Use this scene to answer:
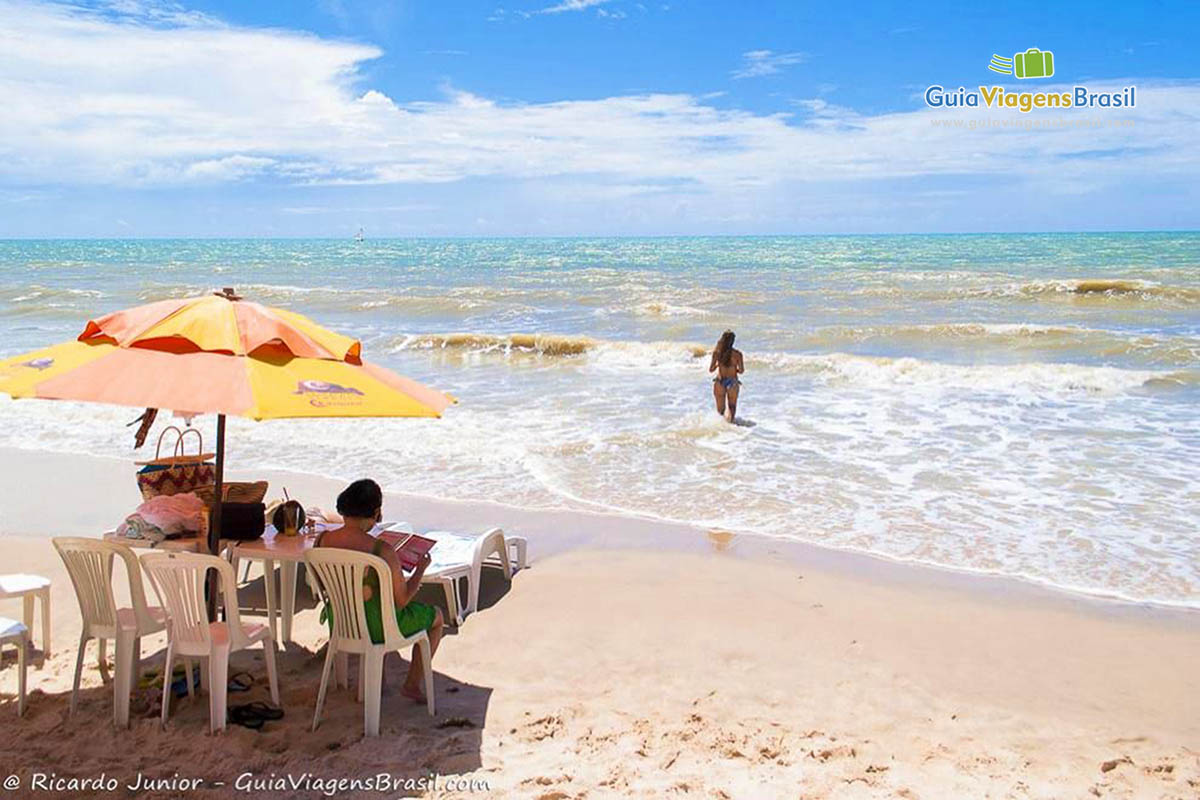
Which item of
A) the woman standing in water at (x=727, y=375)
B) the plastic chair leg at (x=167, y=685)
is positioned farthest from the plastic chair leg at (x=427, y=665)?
the woman standing in water at (x=727, y=375)

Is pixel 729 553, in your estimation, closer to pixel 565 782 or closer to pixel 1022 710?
pixel 1022 710

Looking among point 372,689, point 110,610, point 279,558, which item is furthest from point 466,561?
point 110,610

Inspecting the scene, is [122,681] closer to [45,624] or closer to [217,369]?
[45,624]

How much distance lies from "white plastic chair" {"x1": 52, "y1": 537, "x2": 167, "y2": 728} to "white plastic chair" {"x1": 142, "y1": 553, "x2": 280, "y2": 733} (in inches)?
5.5

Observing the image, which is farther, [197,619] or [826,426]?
[826,426]

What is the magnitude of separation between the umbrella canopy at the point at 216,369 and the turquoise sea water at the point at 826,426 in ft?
14.1

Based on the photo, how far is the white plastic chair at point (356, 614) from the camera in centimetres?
432

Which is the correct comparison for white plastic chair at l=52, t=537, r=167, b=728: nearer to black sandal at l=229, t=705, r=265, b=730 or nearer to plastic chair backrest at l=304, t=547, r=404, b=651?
black sandal at l=229, t=705, r=265, b=730

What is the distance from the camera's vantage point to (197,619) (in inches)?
171

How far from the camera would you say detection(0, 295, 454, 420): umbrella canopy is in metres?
4.03

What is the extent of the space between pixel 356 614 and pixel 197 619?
681mm

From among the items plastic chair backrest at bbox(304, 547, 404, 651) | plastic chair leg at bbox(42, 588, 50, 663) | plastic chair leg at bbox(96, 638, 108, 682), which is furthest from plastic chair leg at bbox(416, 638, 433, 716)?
plastic chair leg at bbox(42, 588, 50, 663)

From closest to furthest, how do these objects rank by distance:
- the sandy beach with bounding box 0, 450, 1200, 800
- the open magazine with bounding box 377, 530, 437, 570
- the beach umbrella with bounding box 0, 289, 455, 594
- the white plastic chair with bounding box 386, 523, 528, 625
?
the beach umbrella with bounding box 0, 289, 455, 594, the sandy beach with bounding box 0, 450, 1200, 800, the open magazine with bounding box 377, 530, 437, 570, the white plastic chair with bounding box 386, 523, 528, 625

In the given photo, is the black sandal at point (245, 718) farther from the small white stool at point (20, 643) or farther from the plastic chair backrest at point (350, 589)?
the small white stool at point (20, 643)
